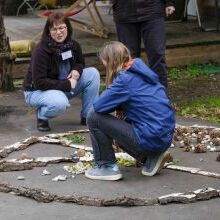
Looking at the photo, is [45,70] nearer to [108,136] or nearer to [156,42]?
[156,42]

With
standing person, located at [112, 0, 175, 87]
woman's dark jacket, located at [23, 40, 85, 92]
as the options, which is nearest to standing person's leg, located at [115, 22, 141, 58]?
standing person, located at [112, 0, 175, 87]

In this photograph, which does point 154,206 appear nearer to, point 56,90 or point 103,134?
point 103,134

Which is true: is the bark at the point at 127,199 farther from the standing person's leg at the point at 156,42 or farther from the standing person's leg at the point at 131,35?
the standing person's leg at the point at 131,35

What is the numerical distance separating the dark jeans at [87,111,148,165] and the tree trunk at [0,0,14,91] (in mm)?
A: 3582

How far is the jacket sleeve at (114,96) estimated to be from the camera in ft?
15.2

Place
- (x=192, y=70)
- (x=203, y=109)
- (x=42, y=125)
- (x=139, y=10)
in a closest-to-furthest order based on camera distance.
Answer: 1. (x=42, y=125)
2. (x=139, y=10)
3. (x=203, y=109)
4. (x=192, y=70)

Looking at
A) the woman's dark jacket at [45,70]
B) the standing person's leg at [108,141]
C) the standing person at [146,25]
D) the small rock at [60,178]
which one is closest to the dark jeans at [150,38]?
the standing person at [146,25]

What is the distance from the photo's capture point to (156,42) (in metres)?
6.68

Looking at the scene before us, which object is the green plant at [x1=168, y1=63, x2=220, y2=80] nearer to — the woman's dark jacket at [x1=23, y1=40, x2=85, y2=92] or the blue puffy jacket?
the woman's dark jacket at [x1=23, y1=40, x2=85, y2=92]

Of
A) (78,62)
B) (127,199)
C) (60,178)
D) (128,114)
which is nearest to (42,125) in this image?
(78,62)

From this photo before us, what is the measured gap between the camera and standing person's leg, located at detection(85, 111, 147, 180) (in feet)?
15.5

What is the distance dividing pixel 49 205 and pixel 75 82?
2.14 meters

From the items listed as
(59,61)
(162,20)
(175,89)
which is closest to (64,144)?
(59,61)

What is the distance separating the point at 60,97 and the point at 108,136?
1483 mm
